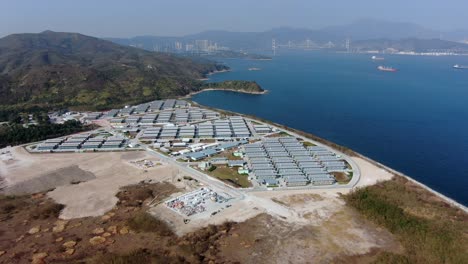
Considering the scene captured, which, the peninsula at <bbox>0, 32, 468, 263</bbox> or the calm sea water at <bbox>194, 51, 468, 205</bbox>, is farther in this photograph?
the calm sea water at <bbox>194, 51, 468, 205</bbox>

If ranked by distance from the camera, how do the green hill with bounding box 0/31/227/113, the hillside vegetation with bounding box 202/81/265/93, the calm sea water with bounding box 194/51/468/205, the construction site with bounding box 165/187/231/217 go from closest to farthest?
the construction site with bounding box 165/187/231/217, the calm sea water with bounding box 194/51/468/205, the green hill with bounding box 0/31/227/113, the hillside vegetation with bounding box 202/81/265/93

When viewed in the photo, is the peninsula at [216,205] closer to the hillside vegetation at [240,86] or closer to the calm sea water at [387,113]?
the calm sea water at [387,113]

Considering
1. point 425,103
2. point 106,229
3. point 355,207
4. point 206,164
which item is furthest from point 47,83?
point 425,103

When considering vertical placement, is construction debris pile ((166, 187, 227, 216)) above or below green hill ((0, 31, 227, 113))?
below

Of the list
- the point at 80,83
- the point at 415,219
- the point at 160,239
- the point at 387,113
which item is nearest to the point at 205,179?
the point at 160,239

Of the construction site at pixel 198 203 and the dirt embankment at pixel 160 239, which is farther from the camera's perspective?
the construction site at pixel 198 203

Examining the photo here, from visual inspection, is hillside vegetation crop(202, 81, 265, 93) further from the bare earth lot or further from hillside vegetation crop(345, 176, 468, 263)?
hillside vegetation crop(345, 176, 468, 263)

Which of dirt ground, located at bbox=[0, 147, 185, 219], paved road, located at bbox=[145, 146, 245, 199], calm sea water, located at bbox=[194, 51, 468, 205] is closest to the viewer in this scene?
dirt ground, located at bbox=[0, 147, 185, 219]

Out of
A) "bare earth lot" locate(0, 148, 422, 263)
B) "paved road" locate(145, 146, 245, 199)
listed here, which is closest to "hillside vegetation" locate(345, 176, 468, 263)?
"bare earth lot" locate(0, 148, 422, 263)

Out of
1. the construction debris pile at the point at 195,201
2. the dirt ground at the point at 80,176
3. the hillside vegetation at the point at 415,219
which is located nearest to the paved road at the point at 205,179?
the dirt ground at the point at 80,176
